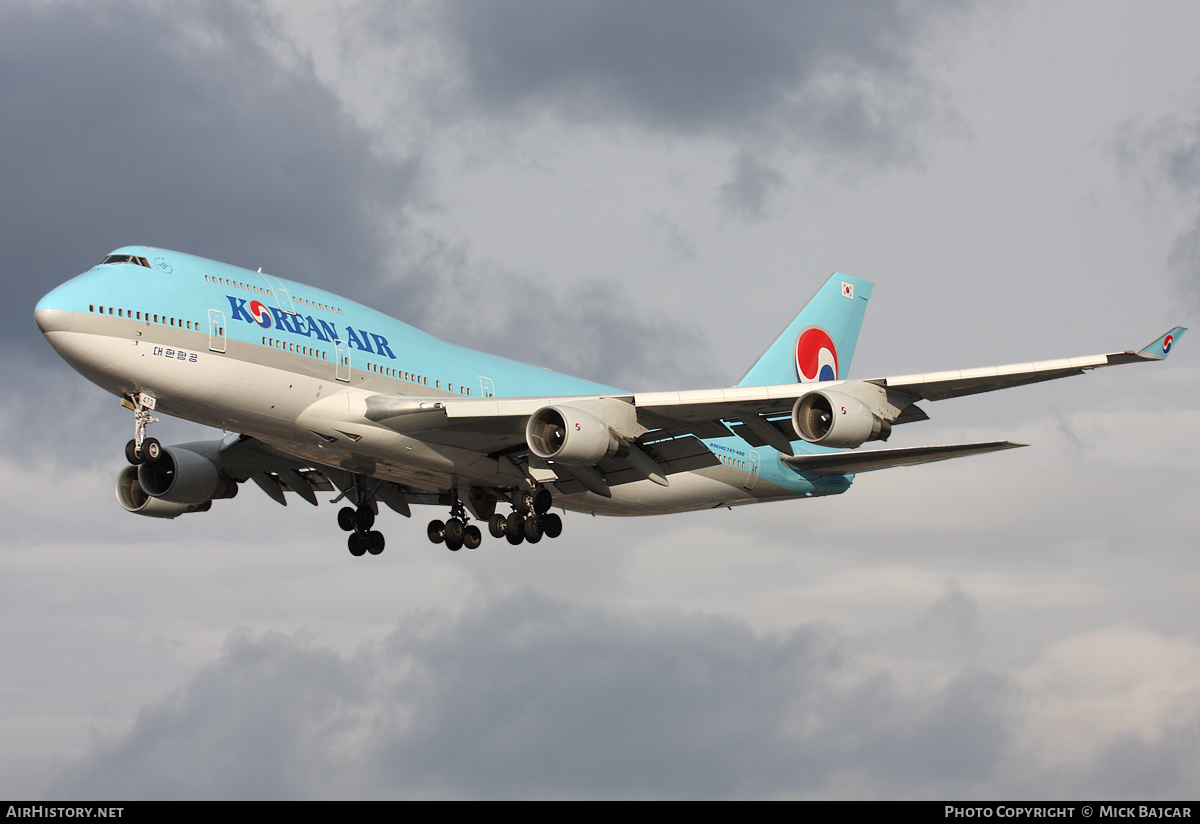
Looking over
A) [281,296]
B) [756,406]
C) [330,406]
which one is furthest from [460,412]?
[756,406]

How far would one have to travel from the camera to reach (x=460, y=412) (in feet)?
101

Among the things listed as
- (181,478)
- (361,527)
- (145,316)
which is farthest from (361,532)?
(145,316)

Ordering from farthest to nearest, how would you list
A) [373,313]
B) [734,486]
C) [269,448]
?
1. [734,486]
2. [269,448]
3. [373,313]

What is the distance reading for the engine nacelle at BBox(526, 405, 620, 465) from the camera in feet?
98.3

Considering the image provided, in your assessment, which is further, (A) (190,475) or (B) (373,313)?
(A) (190,475)

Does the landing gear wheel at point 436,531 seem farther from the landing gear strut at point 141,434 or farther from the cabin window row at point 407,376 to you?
the landing gear strut at point 141,434

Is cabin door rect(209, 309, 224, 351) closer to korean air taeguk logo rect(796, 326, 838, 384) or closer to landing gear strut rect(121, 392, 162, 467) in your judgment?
landing gear strut rect(121, 392, 162, 467)

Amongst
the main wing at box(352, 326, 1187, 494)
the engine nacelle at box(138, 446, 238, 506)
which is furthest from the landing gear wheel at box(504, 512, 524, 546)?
the engine nacelle at box(138, 446, 238, 506)

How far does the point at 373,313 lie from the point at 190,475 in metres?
9.17

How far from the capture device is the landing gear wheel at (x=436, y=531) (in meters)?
38.5

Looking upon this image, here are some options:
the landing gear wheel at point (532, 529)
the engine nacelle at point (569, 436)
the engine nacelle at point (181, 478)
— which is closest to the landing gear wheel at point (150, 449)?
the engine nacelle at point (181, 478)
